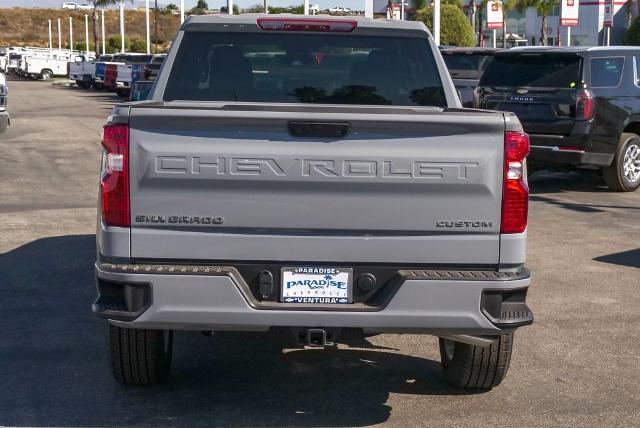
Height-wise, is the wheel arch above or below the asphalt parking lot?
above

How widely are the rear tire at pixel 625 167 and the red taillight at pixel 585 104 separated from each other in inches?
37.5

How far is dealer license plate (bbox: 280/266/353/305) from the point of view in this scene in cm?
527

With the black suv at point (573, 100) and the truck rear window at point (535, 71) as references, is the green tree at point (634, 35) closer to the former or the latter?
the black suv at point (573, 100)

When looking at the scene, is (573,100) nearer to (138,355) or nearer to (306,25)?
(306,25)

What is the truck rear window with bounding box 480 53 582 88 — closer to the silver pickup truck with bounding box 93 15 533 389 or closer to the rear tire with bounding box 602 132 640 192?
the rear tire with bounding box 602 132 640 192

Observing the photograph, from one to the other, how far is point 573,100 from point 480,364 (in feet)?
30.6

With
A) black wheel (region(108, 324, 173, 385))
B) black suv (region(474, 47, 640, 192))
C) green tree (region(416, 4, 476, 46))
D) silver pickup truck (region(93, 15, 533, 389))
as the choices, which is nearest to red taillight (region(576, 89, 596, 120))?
black suv (region(474, 47, 640, 192))

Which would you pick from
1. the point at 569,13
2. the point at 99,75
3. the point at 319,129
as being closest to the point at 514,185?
the point at 319,129

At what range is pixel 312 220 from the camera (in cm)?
521

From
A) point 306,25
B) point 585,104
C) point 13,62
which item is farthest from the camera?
point 13,62

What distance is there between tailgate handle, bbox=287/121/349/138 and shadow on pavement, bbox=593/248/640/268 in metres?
5.95

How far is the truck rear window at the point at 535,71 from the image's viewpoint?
14969mm

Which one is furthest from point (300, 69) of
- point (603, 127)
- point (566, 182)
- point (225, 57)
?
point (566, 182)

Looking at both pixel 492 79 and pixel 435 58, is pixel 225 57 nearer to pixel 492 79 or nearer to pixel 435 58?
pixel 435 58
